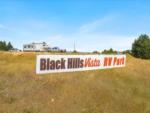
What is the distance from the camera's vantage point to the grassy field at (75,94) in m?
14.8

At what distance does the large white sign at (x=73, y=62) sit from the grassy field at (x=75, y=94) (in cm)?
110

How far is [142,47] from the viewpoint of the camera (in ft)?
316

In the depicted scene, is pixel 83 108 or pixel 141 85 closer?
pixel 83 108

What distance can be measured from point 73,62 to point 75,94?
449 centimetres

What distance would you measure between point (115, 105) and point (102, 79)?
7.62 metres

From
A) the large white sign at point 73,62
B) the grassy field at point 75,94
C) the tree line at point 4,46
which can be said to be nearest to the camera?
the grassy field at point 75,94

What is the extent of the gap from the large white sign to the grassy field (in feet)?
3.59

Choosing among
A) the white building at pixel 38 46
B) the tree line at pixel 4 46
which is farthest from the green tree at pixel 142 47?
the tree line at pixel 4 46

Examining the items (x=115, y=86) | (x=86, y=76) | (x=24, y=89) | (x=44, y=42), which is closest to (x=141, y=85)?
(x=115, y=86)

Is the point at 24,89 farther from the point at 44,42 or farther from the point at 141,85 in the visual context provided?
the point at 44,42

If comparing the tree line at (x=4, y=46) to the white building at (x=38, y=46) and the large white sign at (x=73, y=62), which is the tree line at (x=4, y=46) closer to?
the white building at (x=38, y=46)

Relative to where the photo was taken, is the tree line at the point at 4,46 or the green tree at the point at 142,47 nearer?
the green tree at the point at 142,47

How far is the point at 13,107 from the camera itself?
47.4ft

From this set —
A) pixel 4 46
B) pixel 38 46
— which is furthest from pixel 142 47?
pixel 4 46
